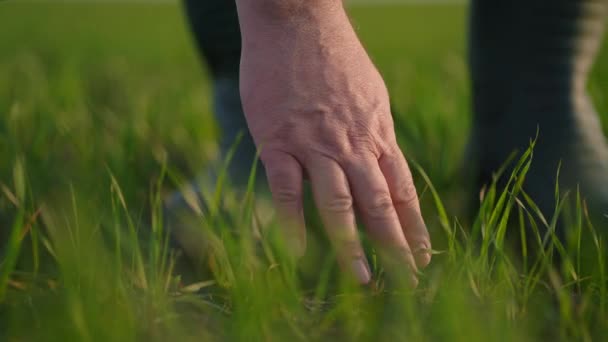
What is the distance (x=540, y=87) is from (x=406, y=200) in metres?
0.57

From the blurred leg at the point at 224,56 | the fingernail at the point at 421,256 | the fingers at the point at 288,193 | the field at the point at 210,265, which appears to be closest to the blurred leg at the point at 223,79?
the blurred leg at the point at 224,56

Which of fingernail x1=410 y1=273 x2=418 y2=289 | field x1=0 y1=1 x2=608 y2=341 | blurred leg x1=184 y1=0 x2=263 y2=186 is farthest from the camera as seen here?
blurred leg x1=184 y1=0 x2=263 y2=186

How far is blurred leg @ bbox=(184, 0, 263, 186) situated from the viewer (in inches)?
56.8

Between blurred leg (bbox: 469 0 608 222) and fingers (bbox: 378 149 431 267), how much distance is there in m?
0.40

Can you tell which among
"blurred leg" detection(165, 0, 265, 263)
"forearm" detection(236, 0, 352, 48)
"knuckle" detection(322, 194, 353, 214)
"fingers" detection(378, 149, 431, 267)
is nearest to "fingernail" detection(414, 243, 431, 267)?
"fingers" detection(378, 149, 431, 267)

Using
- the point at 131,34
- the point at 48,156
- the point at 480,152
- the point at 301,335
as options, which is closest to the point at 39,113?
the point at 48,156

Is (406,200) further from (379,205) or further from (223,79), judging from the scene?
(223,79)

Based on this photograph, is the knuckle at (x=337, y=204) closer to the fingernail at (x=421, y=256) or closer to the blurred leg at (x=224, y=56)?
the fingernail at (x=421, y=256)

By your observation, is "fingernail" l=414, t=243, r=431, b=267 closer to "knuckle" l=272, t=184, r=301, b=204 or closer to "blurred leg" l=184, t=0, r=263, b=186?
"knuckle" l=272, t=184, r=301, b=204

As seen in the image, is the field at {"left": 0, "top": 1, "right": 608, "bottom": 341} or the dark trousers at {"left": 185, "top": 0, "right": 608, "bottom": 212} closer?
the field at {"left": 0, "top": 1, "right": 608, "bottom": 341}

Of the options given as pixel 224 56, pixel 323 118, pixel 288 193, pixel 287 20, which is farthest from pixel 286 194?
pixel 224 56

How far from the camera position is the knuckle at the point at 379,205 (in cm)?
91

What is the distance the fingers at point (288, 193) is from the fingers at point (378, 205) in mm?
77

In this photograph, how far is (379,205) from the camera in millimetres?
912
